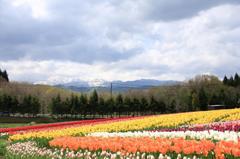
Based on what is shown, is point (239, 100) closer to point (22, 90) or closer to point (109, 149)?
point (22, 90)

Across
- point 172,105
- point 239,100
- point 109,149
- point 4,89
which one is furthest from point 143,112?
point 109,149

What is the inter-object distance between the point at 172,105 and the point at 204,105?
6.15 meters

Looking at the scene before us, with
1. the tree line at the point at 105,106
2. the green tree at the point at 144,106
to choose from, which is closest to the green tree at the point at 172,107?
the tree line at the point at 105,106

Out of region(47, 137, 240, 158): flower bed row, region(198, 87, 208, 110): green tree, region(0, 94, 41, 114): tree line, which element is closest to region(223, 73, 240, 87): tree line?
region(198, 87, 208, 110): green tree

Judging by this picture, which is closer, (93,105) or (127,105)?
(93,105)

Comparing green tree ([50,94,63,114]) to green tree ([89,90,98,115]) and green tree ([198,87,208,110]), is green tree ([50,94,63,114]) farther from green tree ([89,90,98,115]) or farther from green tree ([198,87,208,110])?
green tree ([198,87,208,110])

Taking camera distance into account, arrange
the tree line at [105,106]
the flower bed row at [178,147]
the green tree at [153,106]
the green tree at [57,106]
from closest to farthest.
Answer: the flower bed row at [178,147], the green tree at [57,106], the tree line at [105,106], the green tree at [153,106]

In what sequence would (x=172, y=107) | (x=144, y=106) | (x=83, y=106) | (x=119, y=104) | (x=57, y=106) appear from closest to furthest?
(x=57, y=106)
(x=83, y=106)
(x=119, y=104)
(x=144, y=106)
(x=172, y=107)

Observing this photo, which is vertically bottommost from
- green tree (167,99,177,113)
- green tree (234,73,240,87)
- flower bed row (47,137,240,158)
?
flower bed row (47,137,240,158)

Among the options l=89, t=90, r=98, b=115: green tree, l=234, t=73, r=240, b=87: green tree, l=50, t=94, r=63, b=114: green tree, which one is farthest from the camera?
l=234, t=73, r=240, b=87: green tree

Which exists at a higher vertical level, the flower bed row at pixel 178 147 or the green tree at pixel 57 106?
the green tree at pixel 57 106

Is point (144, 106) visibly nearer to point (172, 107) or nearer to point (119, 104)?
point (119, 104)

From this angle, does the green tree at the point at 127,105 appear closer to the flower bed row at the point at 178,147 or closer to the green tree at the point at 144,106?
the green tree at the point at 144,106

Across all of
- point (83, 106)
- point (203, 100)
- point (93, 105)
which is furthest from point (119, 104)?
point (203, 100)
